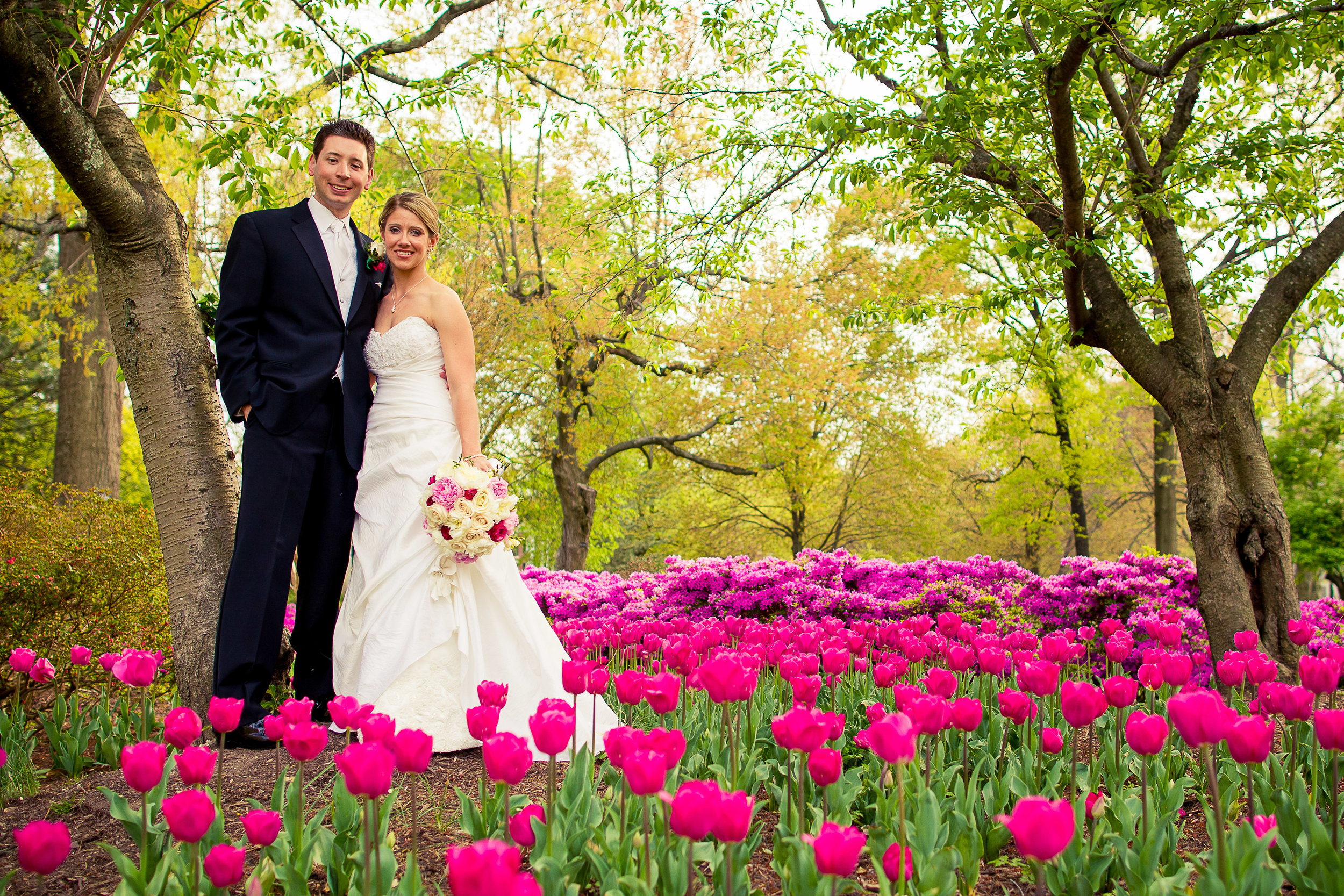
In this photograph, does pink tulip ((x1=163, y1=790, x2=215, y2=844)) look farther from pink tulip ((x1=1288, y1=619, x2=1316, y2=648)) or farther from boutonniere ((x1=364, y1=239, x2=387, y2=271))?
pink tulip ((x1=1288, y1=619, x2=1316, y2=648))

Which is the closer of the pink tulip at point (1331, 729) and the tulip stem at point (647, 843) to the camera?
the tulip stem at point (647, 843)

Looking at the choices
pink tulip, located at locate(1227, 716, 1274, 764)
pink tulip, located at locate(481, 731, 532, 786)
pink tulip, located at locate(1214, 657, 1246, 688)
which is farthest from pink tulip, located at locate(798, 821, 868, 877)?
pink tulip, located at locate(1214, 657, 1246, 688)

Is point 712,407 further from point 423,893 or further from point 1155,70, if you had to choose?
point 423,893

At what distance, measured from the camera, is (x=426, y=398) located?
406 cm

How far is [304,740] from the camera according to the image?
2.09 meters

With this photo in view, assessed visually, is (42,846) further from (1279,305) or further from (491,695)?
(1279,305)

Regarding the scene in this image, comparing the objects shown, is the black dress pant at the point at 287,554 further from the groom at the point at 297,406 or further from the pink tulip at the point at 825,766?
the pink tulip at the point at 825,766

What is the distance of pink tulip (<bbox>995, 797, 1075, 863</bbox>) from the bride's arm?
3.04 metres

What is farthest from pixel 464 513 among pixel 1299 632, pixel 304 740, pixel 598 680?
pixel 1299 632

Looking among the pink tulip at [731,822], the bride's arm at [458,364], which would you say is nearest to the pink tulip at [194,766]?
the pink tulip at [731,822]

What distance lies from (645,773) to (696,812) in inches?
8.6

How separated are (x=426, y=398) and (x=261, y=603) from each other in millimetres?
1133

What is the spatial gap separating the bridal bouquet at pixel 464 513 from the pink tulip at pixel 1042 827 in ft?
8.58

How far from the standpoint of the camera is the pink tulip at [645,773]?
1.72 metres
